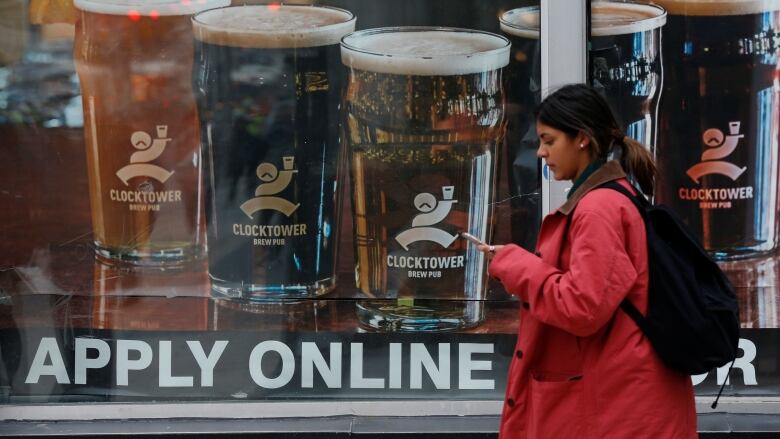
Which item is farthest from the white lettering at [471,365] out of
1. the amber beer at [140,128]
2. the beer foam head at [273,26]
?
the beer foam head at [273,26]

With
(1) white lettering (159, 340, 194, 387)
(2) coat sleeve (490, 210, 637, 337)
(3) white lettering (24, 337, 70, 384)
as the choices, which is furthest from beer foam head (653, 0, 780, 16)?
(3) white lettering (24, 337, 70, 384)

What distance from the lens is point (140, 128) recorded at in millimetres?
4559

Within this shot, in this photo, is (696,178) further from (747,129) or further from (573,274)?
(573,274)

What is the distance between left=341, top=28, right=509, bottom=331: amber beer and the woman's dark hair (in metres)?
1.62

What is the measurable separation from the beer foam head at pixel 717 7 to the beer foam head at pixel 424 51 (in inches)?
26.0

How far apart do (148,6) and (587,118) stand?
2273 millimetres

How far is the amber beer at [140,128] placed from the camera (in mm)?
4453

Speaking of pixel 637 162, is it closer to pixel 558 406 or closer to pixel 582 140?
pixel 582 140

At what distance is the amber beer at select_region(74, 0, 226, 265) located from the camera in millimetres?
4453

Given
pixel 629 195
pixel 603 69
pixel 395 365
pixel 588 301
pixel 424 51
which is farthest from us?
pixel 395 365

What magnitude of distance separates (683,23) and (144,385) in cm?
256

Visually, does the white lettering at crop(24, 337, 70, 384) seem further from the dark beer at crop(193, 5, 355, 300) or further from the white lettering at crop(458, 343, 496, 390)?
the white lettering at crop(458, 343, 496, 390)

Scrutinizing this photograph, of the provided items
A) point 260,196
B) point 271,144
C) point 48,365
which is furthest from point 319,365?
point 48,365

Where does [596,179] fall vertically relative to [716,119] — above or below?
above
